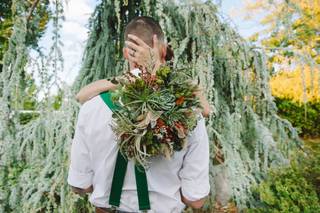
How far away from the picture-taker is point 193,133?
1.35 m

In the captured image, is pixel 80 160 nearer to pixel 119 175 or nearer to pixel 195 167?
pixel 119 175

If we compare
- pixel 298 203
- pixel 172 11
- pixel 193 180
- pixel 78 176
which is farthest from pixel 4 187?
pixel 298 203

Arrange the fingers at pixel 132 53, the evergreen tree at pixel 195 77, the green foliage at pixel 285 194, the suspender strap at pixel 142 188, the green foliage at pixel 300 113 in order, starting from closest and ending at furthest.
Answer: the suspender strap at pixel 142 188 < the fingers at pixel 132 53 < the evergreen tree at pixel 195 77 < the green foliage at pixel 285 194 < the green foliage at pixel 300 113

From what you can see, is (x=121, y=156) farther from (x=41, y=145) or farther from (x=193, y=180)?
(x=41, y=145)

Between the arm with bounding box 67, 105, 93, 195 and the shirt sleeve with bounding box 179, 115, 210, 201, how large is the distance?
0.38 m

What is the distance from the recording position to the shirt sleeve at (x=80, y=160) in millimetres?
1391

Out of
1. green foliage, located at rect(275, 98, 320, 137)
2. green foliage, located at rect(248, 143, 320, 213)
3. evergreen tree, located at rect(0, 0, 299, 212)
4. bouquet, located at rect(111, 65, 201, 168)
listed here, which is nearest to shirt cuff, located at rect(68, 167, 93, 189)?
bouquet, located at rect(111, 65, 201, 168)

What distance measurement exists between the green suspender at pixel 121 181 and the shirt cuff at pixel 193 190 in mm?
155

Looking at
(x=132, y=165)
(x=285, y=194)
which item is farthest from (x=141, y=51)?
(x=285, y=194)

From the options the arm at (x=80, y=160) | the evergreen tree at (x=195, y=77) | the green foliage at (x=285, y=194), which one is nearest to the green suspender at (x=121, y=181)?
the arm at (x=80, y=160)

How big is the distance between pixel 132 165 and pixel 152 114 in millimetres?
243

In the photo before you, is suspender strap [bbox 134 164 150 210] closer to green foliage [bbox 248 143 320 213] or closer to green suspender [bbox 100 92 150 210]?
green suspender [bbox 100 92 150 210]

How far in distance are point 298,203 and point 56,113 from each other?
2.11 metres

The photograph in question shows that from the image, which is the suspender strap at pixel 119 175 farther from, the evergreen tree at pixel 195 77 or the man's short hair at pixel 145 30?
the evergreen tree at pixel 195 77
